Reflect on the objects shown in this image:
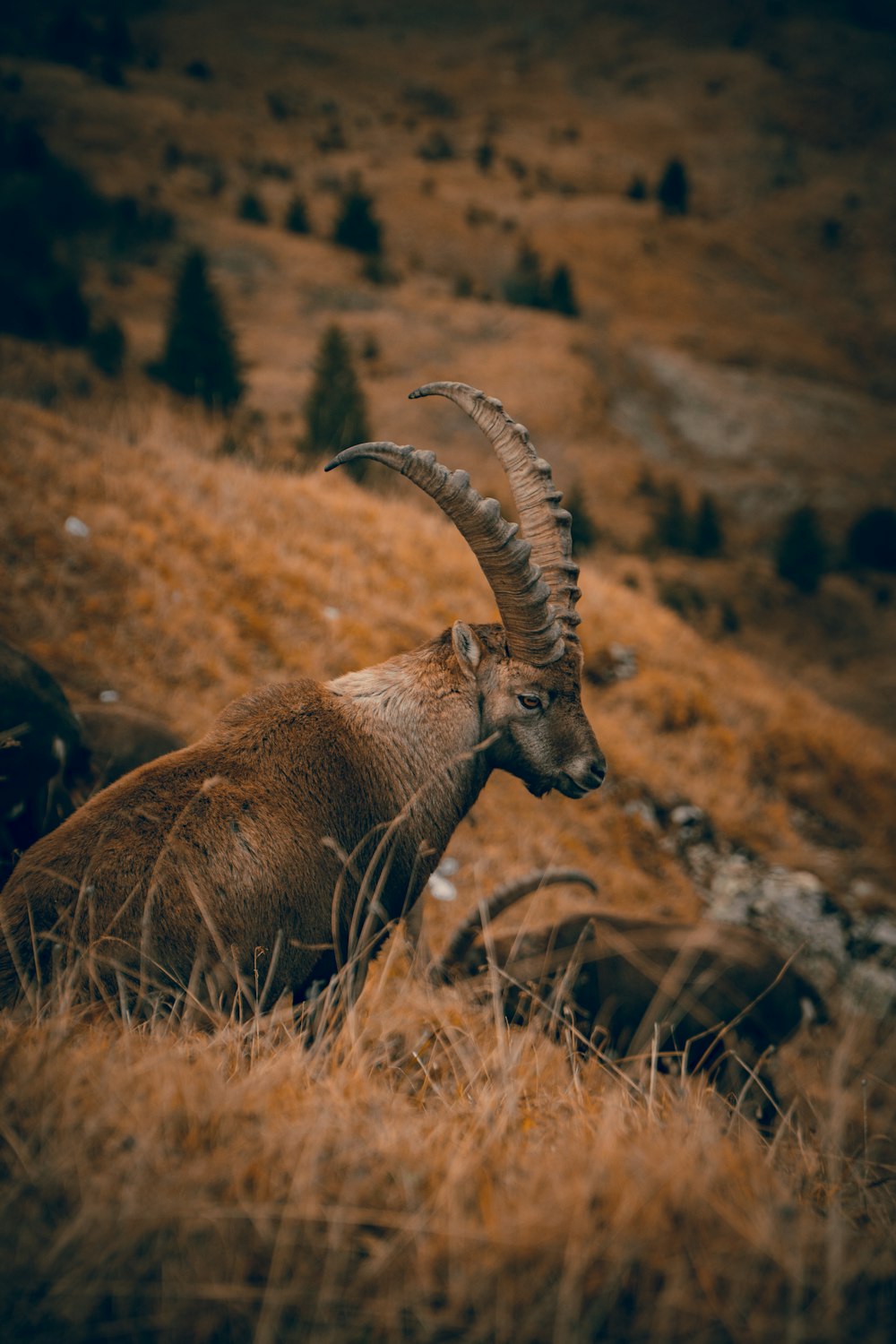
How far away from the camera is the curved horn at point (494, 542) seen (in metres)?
3.75

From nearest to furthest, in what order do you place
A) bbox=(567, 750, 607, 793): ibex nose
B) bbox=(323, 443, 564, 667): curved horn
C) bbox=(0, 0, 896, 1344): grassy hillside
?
bbox=(0, 0, 896, 1344): grassy hillside < bbox=(323, 443, 564, 667): curved horn < bbox=(567, 750, 607, 793): ibex nose

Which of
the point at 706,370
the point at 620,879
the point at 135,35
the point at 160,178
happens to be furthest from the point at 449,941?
the point at 135,35

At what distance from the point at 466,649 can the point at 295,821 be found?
4.24ft

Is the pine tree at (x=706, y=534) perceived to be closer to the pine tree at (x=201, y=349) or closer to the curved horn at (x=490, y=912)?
the pine tree at (x=201, y=349)

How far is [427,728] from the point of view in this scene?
12.9 feet

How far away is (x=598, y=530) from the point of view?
2706 centimetres

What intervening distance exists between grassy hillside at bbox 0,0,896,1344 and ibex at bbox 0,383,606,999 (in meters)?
0.36

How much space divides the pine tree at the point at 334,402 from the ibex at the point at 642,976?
44.1ft

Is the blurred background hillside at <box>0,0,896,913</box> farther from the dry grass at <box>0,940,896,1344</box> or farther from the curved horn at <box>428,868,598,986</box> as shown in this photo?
the dry grass at <box>0,940,896,1344</box>

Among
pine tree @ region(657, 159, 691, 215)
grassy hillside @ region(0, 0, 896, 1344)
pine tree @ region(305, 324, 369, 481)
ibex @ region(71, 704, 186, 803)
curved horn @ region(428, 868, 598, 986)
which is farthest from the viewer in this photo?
pine tree @ region(657, 159, 691, 215)

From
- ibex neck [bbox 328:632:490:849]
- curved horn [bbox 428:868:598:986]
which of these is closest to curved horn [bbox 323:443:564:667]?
ibex neck [bbox 328:632:490:849]

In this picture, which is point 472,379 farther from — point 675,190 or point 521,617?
point 675,190

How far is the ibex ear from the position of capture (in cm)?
402

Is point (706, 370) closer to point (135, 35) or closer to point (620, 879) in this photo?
point (620, 879)
